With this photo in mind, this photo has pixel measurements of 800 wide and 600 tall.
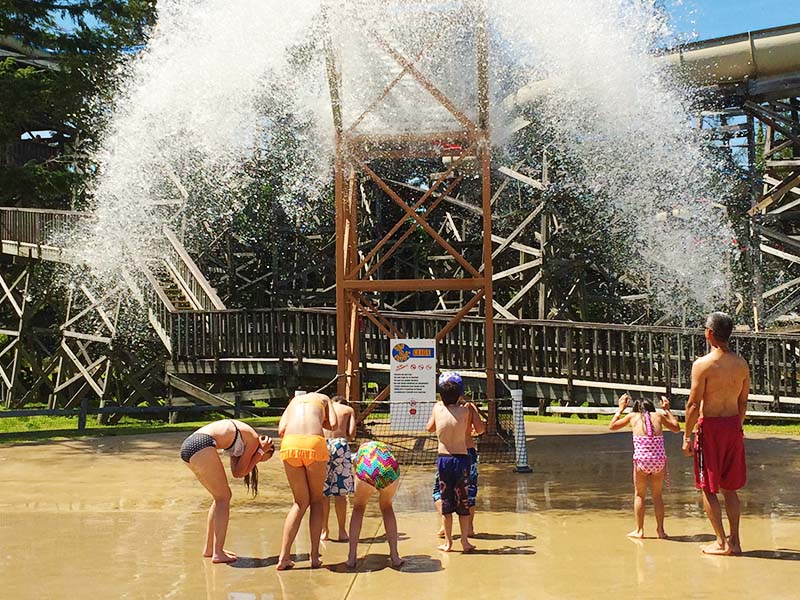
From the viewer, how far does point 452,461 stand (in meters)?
7.96

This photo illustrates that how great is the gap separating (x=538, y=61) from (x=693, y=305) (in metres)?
6.42

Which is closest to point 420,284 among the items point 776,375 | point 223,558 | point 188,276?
point 776,375

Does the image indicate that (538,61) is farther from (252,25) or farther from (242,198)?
(242,198)

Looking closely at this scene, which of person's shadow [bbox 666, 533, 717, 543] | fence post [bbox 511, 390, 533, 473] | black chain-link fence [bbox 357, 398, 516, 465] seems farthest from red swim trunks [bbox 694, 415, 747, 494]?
black chain-link fence [bbox 357, 398, 516, 465]

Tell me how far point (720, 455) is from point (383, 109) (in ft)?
30.4

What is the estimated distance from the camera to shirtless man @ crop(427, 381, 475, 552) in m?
7.85

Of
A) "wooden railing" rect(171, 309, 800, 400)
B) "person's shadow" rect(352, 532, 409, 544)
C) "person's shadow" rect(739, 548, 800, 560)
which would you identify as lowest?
"person's shadow" rect(739, 548, 800, 560)

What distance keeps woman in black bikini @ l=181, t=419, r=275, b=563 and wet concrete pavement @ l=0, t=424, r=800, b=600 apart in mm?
222

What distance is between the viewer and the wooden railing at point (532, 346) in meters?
16.5

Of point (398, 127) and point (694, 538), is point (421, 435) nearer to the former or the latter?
point (398, 127)

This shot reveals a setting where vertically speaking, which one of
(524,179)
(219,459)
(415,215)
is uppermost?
(524,179)

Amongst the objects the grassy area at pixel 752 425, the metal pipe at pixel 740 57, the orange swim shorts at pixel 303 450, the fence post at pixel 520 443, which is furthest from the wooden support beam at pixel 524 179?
the orange swim shorts at pixel 303 450

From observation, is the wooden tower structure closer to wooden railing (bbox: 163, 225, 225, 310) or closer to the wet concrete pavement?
the wet concrete pavement

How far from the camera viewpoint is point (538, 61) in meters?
20.2
